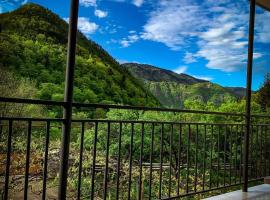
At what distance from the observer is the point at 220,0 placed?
27156mm

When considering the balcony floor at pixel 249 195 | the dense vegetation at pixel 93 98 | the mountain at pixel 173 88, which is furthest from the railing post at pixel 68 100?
the mountain at pixel 173 88

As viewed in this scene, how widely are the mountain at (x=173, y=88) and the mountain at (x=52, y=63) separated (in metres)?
0.90

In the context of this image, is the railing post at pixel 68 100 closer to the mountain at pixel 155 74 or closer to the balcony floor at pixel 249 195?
the balcony floor at pixel 249 195

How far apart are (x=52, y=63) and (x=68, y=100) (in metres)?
16.8

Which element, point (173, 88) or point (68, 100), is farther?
point (173, 88)

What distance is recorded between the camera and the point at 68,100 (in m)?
2.03

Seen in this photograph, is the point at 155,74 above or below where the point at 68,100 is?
above

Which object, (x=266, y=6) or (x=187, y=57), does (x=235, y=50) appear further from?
(x=266, y=6)

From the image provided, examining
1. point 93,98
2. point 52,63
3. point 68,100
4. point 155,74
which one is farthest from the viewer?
point 155,74

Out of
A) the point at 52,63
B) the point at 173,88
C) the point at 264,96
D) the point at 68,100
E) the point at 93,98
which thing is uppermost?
the point at 52,63

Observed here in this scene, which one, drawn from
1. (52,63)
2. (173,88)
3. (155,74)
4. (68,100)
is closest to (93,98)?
(52,63)

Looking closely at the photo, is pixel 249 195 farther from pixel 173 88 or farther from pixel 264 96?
pixel 173 88

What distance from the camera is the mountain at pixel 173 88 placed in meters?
22.0

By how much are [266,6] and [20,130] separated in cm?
863
